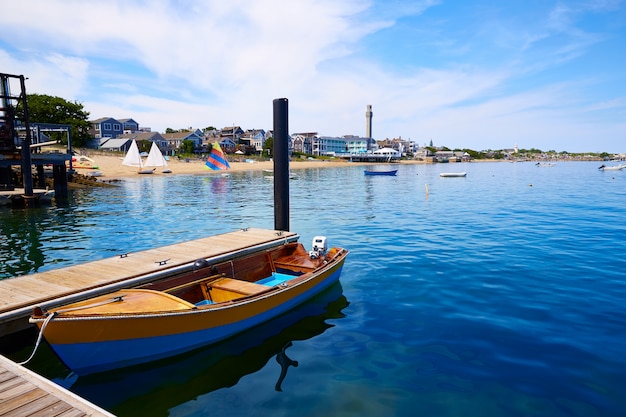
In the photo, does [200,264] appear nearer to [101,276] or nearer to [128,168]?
[101,276]

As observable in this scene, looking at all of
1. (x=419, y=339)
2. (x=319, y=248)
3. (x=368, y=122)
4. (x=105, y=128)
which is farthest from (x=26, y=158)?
(x=368, y=122)

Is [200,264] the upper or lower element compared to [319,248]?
upper

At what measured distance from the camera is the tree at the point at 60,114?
79.9m

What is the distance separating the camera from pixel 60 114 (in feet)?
272

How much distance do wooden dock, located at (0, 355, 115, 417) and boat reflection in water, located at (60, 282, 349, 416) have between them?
1537 millimetres

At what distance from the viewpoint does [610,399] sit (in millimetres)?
6656

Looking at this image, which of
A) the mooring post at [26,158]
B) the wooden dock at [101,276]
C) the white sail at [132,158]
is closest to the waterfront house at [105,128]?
the white sail at [132,158]

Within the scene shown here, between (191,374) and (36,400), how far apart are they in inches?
116

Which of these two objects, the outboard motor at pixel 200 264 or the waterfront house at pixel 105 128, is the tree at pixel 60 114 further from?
the outboard motor at pixel 200 264

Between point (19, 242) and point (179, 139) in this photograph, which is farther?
point (179, 139)

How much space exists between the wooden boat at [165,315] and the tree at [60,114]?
A: 8670cm

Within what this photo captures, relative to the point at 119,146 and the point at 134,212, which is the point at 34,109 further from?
the point at 134,212

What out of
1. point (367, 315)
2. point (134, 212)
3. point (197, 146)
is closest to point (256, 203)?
point (134, 212)

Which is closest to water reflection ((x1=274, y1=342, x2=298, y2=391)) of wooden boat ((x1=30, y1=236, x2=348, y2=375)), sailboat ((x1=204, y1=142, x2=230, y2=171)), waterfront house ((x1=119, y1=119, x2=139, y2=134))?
wooden boat ((x1=30, y1=236, x2=348, y2=375))
